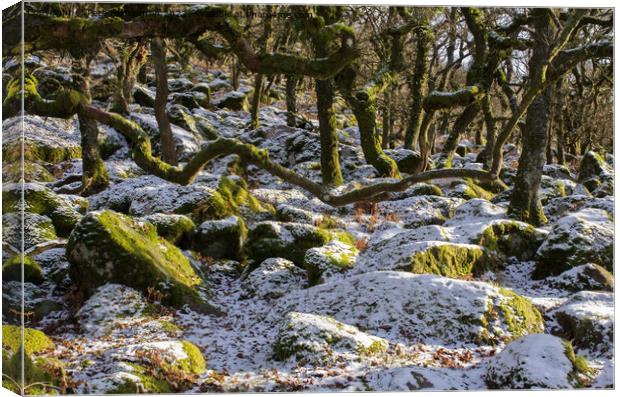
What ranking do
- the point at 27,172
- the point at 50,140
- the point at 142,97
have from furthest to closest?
1. the point at 142,97
2. the point at 50,140
3. the point at 27,172

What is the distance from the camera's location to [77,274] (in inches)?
298

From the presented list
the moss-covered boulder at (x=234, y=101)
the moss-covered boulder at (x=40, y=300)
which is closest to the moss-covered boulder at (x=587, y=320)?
the moss-covered boulder at (x=40, y=300)

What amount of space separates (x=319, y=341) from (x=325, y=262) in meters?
2.68

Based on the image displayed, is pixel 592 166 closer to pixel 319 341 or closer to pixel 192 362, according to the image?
pixel 319 341

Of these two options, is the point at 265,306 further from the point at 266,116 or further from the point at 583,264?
the point at 266,116

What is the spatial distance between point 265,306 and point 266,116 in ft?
49.2

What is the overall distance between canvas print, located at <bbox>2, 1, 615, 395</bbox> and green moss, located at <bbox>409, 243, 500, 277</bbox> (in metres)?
0.03

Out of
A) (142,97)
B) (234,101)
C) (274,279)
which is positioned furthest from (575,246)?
(234,101)

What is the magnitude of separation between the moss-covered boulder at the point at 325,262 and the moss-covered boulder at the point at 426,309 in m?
1.04

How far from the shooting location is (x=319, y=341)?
6133mm

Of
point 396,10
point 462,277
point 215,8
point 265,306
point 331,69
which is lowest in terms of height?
point 265,306

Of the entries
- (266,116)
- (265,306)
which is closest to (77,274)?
(265,306)

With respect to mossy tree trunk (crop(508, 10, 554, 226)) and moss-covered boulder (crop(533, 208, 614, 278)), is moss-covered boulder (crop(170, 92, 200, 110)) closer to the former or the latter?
mossy tree trunk (crop(508, 10, 554, 226))

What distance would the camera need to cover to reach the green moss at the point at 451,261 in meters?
8.17
